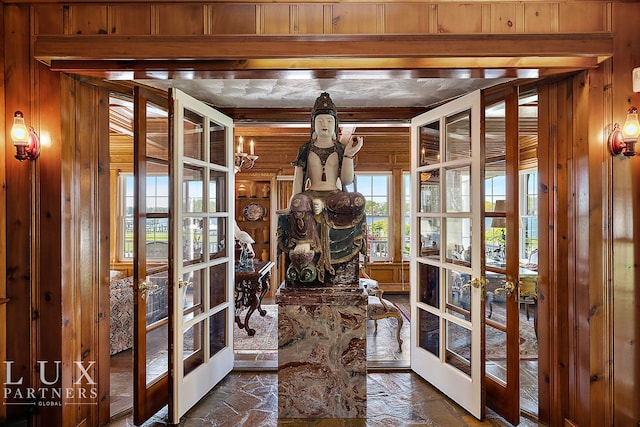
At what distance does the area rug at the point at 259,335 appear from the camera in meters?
3.46

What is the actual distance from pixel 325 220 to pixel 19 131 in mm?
1718

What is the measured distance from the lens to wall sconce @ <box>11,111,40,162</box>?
5.73 feet

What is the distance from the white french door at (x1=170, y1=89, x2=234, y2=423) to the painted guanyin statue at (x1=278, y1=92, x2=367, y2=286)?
2.06 feet

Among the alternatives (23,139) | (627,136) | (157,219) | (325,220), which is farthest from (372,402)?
(23,139)

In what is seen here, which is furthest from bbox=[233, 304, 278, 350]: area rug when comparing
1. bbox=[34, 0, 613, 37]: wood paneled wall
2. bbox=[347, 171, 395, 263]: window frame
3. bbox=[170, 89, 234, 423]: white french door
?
bbox=[34, 0, 613, 37]: wood paneled wall

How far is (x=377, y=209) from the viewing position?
5895mm

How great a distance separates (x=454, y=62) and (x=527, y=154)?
9.50 ft

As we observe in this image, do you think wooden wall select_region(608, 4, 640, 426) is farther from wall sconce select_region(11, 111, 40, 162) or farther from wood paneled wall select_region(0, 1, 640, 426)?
wall sconce select_region(11, 111, 40, 162)

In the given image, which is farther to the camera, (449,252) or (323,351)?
(449,252)

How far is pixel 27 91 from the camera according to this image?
1.90 m

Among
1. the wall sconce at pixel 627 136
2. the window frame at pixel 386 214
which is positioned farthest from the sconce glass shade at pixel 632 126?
the window frame at pixel 386 214

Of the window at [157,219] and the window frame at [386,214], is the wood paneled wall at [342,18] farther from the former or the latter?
the window frame at [386,214]

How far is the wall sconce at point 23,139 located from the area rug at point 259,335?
2.39 metres

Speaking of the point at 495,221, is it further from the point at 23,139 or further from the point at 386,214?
the point at 386,214
